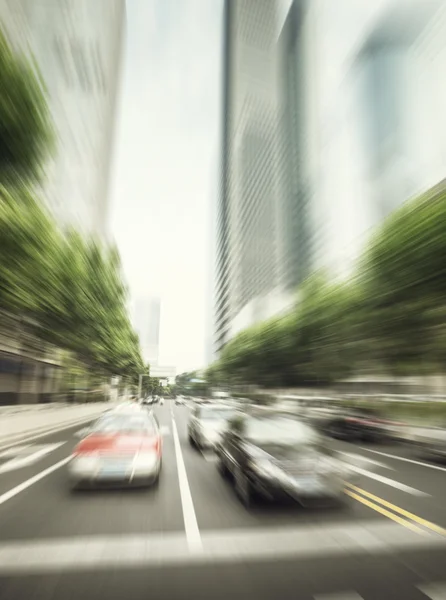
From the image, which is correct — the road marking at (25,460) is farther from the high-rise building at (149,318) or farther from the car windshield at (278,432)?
the high-rise building at (149,318)

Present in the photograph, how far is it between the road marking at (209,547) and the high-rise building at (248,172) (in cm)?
8335

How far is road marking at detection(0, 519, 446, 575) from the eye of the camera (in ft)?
13.3

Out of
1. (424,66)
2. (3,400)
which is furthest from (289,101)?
(3,400)

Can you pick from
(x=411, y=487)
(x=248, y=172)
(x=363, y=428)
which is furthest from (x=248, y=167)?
(x=411, y=487)

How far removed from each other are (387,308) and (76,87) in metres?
38.9

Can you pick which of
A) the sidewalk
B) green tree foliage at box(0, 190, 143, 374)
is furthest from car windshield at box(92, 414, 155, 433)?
the sidewalk

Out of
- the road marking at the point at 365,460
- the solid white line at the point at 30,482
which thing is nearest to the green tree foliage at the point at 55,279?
the solid white line at the point at 30,482

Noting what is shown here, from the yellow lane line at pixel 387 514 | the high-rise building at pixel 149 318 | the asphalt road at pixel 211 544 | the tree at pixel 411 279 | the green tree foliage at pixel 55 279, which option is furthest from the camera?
the high-rise building at pixel 149 318

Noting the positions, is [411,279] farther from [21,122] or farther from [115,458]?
[21,122]

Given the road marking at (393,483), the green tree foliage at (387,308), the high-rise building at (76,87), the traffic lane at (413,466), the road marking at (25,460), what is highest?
the high-rise building at (76,87)

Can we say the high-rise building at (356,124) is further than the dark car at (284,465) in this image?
Yes

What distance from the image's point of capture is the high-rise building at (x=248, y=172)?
112 metres

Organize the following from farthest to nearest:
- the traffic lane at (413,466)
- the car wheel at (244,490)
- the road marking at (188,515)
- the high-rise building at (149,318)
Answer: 1. the high-rise building at (149,318)
2. the traffic lane at (413,466)
3. the car wheel at (244,490)
4. the road marking at (188,515)

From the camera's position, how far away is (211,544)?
461 centimetres
